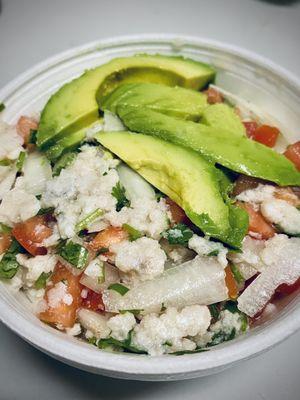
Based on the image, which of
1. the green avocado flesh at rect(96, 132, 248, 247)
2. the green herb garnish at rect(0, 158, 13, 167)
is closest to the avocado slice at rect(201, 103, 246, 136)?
the green avocado flesh at rect(96, 132, 248, 247)

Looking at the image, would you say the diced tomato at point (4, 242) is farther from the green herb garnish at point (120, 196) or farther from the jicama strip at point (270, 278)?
the jicama strip at point (270, 278)

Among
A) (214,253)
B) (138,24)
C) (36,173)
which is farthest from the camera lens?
(138,24)

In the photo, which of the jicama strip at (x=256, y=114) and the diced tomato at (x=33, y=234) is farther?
the jicama strip at (x=256, y=114)

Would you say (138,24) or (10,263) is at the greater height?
(138,24)

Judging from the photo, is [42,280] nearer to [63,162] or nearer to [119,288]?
[119,288]

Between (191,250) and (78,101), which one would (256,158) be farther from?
(78,101)

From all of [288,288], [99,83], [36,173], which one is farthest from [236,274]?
[99,83]

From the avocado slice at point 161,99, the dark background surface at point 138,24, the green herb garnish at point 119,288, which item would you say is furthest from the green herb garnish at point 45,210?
the dark background surface at point 138,24
